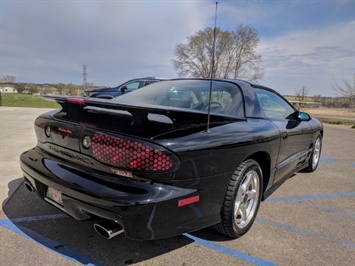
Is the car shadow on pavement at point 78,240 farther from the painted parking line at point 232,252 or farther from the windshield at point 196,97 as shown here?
the windshield at point 196,97

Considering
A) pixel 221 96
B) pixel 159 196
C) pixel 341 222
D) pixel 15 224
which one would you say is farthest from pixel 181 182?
pixel 341 222

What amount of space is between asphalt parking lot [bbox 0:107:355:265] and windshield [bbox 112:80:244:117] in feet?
4.00

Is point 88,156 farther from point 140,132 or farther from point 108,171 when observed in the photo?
point 140,132

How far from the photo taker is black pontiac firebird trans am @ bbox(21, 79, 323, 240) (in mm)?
1879

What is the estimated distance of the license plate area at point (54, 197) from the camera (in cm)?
221

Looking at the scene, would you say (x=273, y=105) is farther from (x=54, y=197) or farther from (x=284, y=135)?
(x=54, y=197)

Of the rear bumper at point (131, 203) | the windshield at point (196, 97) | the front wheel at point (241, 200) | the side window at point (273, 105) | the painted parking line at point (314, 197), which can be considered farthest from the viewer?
the painted parking line at point (314, 197)

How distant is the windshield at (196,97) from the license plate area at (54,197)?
1.16 meters

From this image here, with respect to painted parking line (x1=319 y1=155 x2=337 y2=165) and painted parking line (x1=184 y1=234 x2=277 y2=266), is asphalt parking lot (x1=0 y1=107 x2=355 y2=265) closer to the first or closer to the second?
painted parking line (x1=184 y1=234 x2=277 y2=266)

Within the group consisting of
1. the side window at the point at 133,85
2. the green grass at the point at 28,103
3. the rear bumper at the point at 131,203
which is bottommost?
the green grass at the point at 28,103

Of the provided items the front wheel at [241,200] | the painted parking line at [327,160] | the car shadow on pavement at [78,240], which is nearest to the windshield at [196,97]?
the front wheel at [241,200]

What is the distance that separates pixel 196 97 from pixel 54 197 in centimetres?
163

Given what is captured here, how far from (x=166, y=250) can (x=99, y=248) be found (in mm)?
561

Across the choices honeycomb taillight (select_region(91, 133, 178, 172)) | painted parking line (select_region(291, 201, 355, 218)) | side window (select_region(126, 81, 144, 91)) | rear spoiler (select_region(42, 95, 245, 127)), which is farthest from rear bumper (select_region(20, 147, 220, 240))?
side window (select_region(126, 81, 144, 91))
